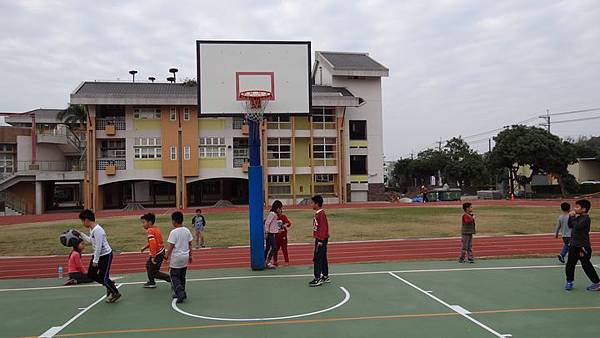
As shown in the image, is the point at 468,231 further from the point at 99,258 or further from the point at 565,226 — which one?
the point at 99,258

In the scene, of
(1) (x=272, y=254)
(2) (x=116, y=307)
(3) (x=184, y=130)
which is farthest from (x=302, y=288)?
(3) (x=184, y=130)

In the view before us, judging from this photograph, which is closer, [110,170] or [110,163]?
[110,170]

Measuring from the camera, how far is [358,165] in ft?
149

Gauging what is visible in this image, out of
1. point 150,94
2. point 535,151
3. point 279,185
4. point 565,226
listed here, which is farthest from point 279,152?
point 565,226

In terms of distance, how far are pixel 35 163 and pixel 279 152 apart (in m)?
20.4

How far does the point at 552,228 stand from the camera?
18328mm

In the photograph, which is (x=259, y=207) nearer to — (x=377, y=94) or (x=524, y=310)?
(x=524, y=310)

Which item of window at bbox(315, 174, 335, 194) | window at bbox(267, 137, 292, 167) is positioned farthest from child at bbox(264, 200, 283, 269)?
window at bbox(315, 174, 335, 194)

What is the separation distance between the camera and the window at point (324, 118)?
142 feet

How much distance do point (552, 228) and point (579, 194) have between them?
1398 inches

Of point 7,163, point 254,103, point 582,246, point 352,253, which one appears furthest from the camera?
point 7,163

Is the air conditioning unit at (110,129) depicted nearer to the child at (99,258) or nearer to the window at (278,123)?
the window at (278,123)

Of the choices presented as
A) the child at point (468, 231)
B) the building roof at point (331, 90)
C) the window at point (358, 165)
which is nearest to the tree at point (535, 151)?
the window at point (358, 165)

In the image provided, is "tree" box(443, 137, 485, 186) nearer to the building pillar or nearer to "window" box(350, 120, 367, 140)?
"window" box(350, 120, 367, 140)
